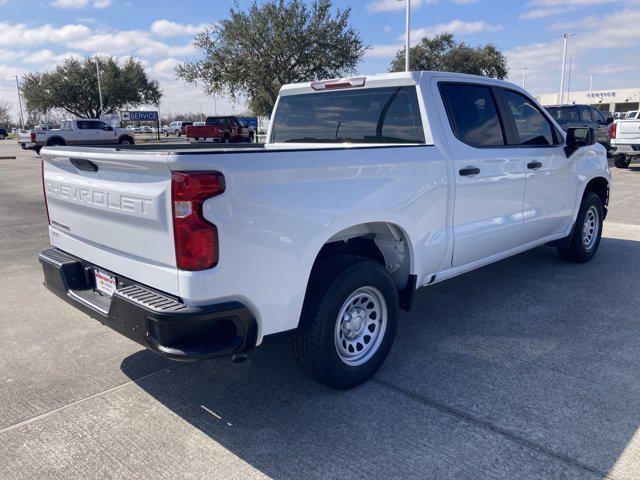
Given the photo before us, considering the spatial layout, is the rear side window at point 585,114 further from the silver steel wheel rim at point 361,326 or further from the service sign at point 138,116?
the service sign at point 138,116

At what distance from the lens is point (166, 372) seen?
3.68m

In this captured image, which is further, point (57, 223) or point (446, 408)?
point (57, 223)

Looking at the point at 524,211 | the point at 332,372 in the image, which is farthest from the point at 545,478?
the point at 524,211

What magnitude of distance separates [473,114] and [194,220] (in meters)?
2.67

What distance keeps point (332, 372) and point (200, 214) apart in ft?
4.34

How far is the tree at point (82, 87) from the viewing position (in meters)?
51.8

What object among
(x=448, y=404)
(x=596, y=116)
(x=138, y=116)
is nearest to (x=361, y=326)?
(x=448, y=404)

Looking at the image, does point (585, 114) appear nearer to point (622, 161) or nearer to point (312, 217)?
point (622, 161)

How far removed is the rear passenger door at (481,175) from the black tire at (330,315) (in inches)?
40.5

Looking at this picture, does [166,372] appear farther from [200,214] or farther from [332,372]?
[200,214]

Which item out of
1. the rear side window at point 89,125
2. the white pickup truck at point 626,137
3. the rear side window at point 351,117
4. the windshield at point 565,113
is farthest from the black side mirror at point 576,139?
the rear side window at point 89,125

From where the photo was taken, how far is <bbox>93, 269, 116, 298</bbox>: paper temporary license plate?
120 inches

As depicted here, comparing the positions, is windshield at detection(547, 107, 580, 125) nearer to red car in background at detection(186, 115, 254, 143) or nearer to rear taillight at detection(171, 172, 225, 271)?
rear taillight at detection(171, 172, 225, 271)

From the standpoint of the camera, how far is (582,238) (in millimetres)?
5977
